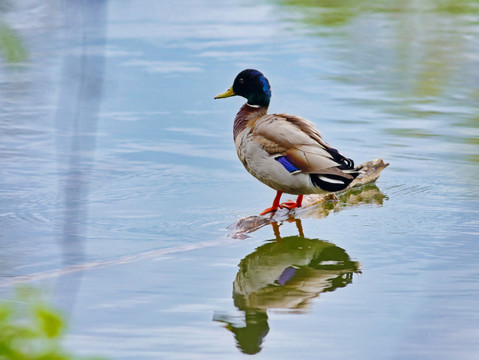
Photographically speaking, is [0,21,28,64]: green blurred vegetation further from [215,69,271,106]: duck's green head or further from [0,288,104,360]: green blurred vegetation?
[215,69,271,106]: duck's green head

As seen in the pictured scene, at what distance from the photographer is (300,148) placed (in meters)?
5.58

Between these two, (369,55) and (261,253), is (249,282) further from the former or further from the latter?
(369,55)

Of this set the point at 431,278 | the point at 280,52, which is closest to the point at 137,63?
the point at 280,52

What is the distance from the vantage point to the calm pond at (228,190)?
3887mm

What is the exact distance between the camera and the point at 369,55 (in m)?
10.1

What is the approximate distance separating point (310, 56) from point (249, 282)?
18.5ft

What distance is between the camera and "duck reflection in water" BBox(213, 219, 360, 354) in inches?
159

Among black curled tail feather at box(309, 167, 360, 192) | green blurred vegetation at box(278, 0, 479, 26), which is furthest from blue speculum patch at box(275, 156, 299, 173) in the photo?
green blurred vegetation at box(278, 0, 479, 26)

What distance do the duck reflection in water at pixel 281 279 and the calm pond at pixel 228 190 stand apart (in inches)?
0.6

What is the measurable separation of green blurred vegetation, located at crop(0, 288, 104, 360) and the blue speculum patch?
4.03m

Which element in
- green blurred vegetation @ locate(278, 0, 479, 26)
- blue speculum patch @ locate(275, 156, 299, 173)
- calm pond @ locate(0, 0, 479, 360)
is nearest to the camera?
calm pond @ locate(0, 0, 479, 360)

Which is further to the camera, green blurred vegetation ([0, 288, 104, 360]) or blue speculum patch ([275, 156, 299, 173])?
blue speculum patch ([275, 156, 299, 173])

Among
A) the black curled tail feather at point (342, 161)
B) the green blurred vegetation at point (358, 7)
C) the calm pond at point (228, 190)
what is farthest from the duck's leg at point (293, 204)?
the green blurred vegetation at point (358, 7)

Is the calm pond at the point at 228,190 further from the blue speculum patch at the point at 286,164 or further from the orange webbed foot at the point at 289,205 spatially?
the blue speculum patch at the point at 286,164
